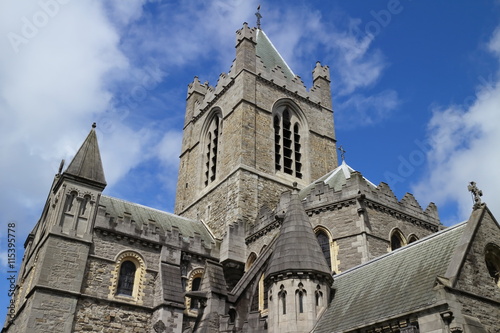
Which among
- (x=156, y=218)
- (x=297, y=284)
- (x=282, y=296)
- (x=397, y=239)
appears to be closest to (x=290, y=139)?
(x=156, y=218)

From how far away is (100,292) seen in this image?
66.5 feet

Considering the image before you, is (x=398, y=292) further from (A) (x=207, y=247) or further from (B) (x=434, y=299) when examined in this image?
(A) (x=207, y=247)

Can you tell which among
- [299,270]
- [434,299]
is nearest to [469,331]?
[434,299]

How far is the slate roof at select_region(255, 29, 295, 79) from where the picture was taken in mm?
35312

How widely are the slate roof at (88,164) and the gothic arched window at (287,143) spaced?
454 inches

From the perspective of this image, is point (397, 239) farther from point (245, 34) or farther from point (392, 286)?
point (245, 34)

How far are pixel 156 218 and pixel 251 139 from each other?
7453 millimetres

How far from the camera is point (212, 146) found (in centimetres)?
3331

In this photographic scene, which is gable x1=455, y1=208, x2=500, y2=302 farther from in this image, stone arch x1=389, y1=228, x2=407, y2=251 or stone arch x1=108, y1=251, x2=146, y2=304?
stone arch x1=108, y1=251, x2=146, y2=304

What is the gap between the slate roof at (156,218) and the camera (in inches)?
989

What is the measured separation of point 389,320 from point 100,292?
41.4 feet

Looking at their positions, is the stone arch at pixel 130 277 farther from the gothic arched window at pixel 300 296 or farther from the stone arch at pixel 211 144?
the stone arch at pixel 211 144

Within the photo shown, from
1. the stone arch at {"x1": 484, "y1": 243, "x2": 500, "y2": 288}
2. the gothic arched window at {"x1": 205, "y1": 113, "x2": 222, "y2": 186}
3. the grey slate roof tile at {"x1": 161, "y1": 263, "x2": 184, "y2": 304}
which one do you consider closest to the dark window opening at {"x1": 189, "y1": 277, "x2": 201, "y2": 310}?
the grey slate roof tile at {"x1": 161, "y1": 263, "x2": 184, "y2": 304}

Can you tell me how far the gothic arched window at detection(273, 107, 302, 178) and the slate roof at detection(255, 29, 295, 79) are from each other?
368cm
